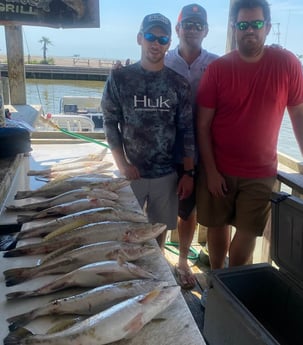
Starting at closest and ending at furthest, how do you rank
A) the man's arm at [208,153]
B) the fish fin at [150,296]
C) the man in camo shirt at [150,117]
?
the fish fin at [150,296]
the man in camo shirt at [150,117]
the man's arm at [208,153]

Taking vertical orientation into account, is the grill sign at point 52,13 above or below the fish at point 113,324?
above

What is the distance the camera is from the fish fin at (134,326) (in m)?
0.97

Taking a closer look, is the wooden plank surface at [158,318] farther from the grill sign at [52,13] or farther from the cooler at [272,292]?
the grill sign at [52,13]

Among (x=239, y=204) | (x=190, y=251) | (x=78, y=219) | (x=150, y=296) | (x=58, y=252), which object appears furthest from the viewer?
(x=190, y=251)

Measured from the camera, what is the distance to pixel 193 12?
2.53 meters

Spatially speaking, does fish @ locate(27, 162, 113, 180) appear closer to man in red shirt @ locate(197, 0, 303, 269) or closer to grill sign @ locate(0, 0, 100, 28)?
man in red shirt @ locate(197, 0, 303, 269)

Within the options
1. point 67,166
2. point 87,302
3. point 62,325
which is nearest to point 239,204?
point 67,166

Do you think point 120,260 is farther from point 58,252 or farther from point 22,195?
point 22,195

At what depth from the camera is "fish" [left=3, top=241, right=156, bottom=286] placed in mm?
1223

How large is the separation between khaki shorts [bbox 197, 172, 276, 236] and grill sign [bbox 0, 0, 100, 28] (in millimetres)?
2000

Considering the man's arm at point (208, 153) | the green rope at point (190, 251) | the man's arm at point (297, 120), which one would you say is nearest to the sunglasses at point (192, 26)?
the man's arm at point (208, 153)

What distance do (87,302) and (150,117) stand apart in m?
1.51

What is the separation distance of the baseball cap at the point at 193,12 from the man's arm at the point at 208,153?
2.21ft

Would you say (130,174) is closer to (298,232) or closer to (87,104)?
(298,232)
